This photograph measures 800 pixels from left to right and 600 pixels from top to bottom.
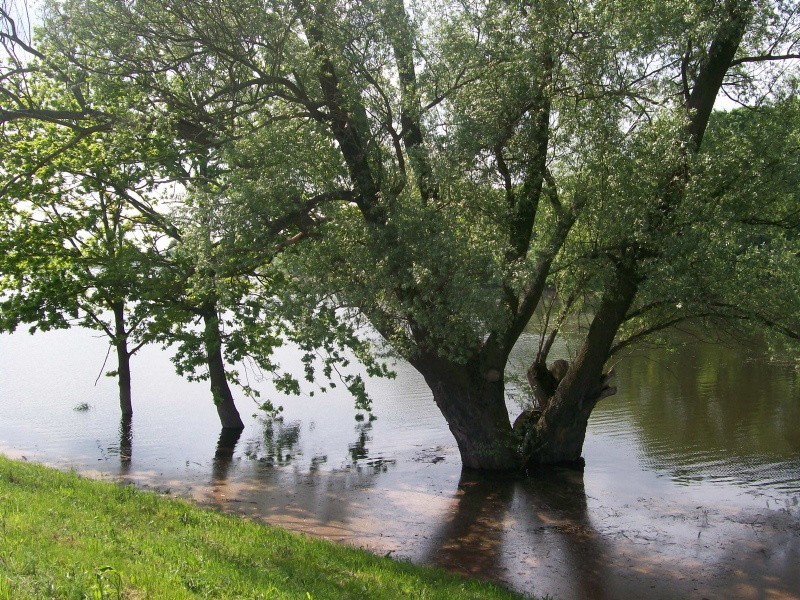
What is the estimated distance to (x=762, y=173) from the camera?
12703 mm

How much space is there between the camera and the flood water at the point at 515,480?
35.3ft

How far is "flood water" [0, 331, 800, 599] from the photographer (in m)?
10.8

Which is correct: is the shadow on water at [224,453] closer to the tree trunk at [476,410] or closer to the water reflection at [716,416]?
the tree trunk at [476,410]

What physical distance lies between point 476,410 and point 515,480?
5.05 ft

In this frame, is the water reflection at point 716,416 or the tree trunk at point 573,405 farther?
the water reflection at point 716,416

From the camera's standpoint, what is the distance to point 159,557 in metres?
6.70

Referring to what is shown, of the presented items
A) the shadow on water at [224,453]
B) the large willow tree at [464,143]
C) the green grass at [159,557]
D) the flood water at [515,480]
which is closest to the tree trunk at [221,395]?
the shadow on water at [224,453]

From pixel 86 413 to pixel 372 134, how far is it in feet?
49.3

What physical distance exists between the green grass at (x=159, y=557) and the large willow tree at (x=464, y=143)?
3954mm

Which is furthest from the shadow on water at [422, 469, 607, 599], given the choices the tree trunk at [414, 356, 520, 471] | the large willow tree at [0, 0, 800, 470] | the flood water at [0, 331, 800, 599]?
the large willow tree at [0, 0, 800, 470]

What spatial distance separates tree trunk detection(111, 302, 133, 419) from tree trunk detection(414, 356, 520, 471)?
28.5ft

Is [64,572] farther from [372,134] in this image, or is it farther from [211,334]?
[211,334]

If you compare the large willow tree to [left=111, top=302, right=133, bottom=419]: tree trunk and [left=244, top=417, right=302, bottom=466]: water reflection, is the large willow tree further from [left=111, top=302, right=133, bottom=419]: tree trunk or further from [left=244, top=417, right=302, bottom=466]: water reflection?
[left=111, top=302, right=133, bottom=419]: tree trunk

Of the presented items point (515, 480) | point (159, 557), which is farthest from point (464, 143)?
point (159, 557)
